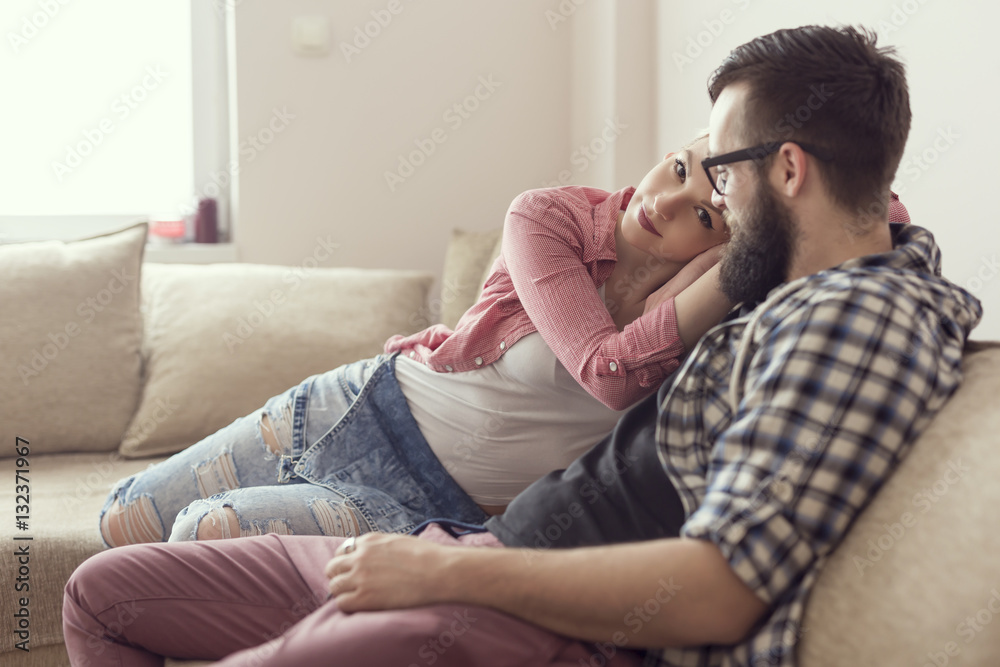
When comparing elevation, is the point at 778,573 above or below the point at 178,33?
below

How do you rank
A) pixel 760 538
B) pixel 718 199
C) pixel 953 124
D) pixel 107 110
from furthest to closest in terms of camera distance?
pixel 107 110 < pixel 953 124 < pixel 718 199 < pixel 760 538

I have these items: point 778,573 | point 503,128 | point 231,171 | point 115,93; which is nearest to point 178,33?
point 115,93

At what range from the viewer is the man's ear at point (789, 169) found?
99 centimetres

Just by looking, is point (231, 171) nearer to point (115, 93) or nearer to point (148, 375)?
point (115, 93)

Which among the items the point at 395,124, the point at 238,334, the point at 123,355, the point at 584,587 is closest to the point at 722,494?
the point at 584,587

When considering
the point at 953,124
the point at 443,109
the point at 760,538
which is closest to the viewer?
the point at 760,538

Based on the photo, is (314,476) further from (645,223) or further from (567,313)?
(645,223)

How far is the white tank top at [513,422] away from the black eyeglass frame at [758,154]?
0.39 meters

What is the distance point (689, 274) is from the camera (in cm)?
128

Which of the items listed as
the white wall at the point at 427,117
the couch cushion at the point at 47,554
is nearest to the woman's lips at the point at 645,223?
the couch cushion at the point at 47,554

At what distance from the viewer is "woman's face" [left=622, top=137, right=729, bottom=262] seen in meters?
1.29

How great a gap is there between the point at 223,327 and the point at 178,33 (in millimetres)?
1207

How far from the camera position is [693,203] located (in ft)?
4.24

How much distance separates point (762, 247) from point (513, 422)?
1.63 ft
